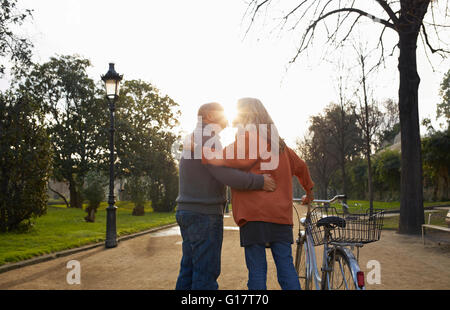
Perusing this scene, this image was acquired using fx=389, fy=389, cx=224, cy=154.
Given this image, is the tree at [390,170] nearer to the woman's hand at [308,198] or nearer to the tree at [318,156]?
the tree at [318,156]

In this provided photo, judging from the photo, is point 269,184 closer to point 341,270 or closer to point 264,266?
point 264,266

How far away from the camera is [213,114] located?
3191mm

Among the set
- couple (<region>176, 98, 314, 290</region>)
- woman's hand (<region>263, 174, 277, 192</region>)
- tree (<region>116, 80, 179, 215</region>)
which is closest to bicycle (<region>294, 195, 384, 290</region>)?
couple (<region>176, 98, 314, 290</region>)

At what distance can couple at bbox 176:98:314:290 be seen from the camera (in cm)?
275

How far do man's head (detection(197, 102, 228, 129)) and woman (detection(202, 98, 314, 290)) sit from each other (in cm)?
31

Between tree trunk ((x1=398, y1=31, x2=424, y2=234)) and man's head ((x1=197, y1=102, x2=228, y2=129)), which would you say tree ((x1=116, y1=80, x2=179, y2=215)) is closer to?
tree trunk ((x1=398, y1=31, x2=424, y2=234))

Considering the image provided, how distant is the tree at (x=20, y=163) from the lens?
10.8 metres

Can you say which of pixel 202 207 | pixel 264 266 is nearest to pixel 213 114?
pixel 202 207

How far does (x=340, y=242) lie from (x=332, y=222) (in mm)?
185

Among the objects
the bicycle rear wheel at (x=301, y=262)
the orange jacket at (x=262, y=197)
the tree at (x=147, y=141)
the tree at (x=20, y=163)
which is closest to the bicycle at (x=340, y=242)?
the bicycle rear wheel at (x=301, y=262)

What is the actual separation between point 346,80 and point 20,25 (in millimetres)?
15354

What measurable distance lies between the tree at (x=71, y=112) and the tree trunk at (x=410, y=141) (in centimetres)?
2481

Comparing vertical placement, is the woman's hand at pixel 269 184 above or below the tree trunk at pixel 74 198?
above
